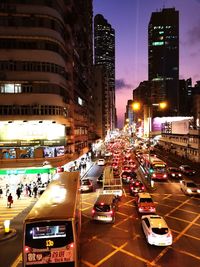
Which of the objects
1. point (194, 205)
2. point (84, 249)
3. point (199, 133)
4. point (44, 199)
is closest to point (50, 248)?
point (44, 199)

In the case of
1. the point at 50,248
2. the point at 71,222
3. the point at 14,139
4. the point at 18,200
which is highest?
the point at 14,139

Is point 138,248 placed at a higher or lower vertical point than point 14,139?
lower

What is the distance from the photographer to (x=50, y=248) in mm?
12914

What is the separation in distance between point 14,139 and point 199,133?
39.2 m

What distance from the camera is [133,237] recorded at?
20516mm

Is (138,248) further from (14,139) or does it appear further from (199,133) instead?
(199,133)

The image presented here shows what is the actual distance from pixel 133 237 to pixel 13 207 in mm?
14220

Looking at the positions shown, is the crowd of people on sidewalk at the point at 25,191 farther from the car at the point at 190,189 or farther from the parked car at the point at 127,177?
the car at the point at 190,189

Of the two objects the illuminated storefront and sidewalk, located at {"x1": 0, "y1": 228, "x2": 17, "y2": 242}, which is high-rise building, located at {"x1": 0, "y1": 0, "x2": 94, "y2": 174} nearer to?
the illuminated storefront

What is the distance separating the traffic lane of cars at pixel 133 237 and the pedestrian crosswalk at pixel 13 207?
6.19 m

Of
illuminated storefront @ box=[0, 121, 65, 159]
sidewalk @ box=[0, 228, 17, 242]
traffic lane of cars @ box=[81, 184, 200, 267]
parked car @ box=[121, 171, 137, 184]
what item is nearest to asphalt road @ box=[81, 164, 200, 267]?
traffic lane of cars @ box=[81, 184, 200, 267]

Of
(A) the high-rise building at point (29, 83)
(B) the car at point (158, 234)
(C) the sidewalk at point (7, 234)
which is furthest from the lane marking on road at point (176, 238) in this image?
(A) the high-rise building at point (29, 83)

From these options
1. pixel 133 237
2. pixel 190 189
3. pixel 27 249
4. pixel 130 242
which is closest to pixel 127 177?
pixel 190 189

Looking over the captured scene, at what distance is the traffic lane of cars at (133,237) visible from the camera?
17125mm
